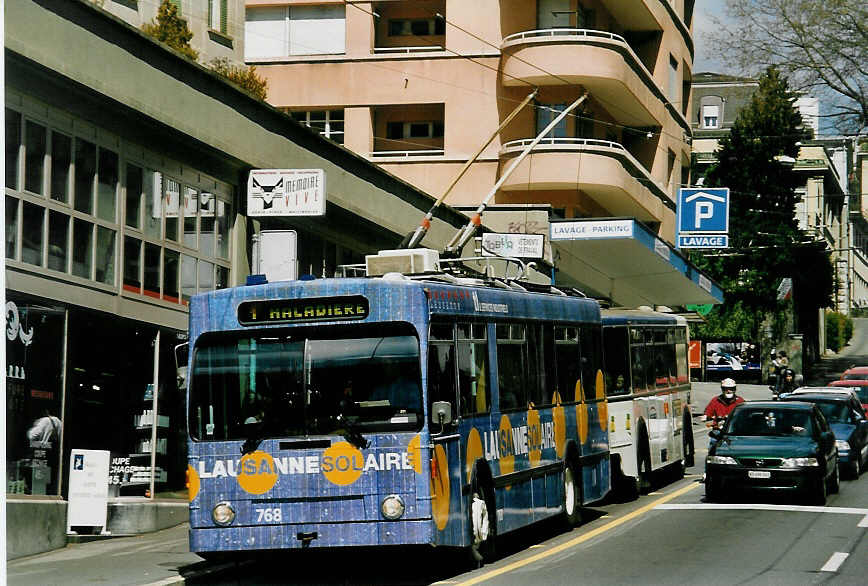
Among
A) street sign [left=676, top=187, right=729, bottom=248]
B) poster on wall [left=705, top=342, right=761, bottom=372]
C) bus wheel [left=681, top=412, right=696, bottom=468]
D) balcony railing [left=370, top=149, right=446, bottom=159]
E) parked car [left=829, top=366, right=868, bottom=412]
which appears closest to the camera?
bus wheel [left=681, top=412, right=696, bottom=468]

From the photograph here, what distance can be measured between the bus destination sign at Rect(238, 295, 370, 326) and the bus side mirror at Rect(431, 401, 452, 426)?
3.44 ft

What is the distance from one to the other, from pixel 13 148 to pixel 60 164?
1.06 metres

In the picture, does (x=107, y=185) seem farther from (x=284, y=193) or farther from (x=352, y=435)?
(x=352, y=435)

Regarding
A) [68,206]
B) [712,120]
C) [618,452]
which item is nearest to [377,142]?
[618,452]

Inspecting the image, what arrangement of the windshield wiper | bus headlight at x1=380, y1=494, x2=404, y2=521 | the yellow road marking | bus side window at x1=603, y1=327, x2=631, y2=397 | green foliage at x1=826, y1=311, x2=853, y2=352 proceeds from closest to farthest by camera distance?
bus headlight at x1=380, y1=494, x2=404, y2=521 < the windshield wiper < the yellow road marking < bus side window at x1=603, y1=327, x2=631, y2=397 < green foliage at x1=826, y1=311, x2=853, y2=352

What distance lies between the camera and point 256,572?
1436cm

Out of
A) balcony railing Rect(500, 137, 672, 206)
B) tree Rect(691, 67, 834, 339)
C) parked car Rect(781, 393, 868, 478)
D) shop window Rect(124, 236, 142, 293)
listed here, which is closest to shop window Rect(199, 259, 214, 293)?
shop window Rect(124, 236, 142, 293)

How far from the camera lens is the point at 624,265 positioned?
43344mm

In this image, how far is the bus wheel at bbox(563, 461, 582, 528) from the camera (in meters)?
17.7

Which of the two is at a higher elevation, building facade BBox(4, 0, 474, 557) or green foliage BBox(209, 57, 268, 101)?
green foliage BBox(209, 57, 268, 101)

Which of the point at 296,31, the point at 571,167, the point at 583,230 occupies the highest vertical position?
the point at 296,31

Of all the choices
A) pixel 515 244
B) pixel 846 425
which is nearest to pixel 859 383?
pixel 515 244

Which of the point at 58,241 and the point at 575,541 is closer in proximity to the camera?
the point at 575,541

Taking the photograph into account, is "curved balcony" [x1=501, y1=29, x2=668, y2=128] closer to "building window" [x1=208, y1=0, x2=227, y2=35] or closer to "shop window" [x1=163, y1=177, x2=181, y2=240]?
"building window" [x1=208, y1=0, x2=227, y2=35]
